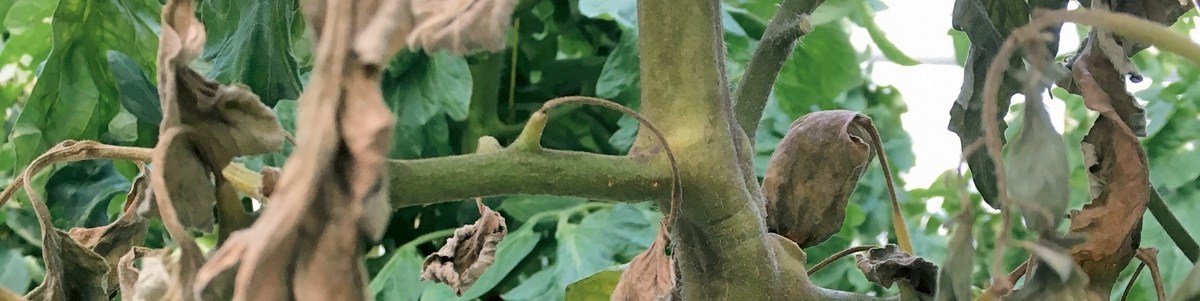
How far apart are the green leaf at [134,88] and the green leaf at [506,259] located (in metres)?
0.31

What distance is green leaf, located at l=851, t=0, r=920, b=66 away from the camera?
98 cm

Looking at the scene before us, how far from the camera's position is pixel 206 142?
0.25 m

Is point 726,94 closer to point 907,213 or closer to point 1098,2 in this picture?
point 1098,2

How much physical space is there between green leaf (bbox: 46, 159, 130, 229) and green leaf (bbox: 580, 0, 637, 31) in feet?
1.32

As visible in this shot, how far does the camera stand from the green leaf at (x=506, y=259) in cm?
81

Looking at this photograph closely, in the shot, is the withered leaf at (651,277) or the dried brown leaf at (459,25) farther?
the withered leaf at (651,277)

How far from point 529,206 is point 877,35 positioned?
1.57 ft

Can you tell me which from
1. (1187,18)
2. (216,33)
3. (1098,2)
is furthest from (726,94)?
(1187,18)

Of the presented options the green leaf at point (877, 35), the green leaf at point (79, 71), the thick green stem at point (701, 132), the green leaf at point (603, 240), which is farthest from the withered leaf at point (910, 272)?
the green leaf at point (877, 35)

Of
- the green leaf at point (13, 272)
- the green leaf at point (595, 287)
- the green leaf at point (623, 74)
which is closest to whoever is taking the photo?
the green leaf at point (595, 287)

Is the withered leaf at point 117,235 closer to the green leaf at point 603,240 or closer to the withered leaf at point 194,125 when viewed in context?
the withered leaf at point 194,125

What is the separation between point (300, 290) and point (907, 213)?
46.5 inches

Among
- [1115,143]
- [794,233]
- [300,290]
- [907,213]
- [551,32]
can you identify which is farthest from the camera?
[907,213]

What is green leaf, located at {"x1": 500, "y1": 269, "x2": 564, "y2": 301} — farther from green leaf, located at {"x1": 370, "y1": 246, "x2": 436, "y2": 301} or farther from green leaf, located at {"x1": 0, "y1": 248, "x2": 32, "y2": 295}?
green leaf, located at {"x1": 0, "y1": 248, "x2": 32, "y2": 295}
